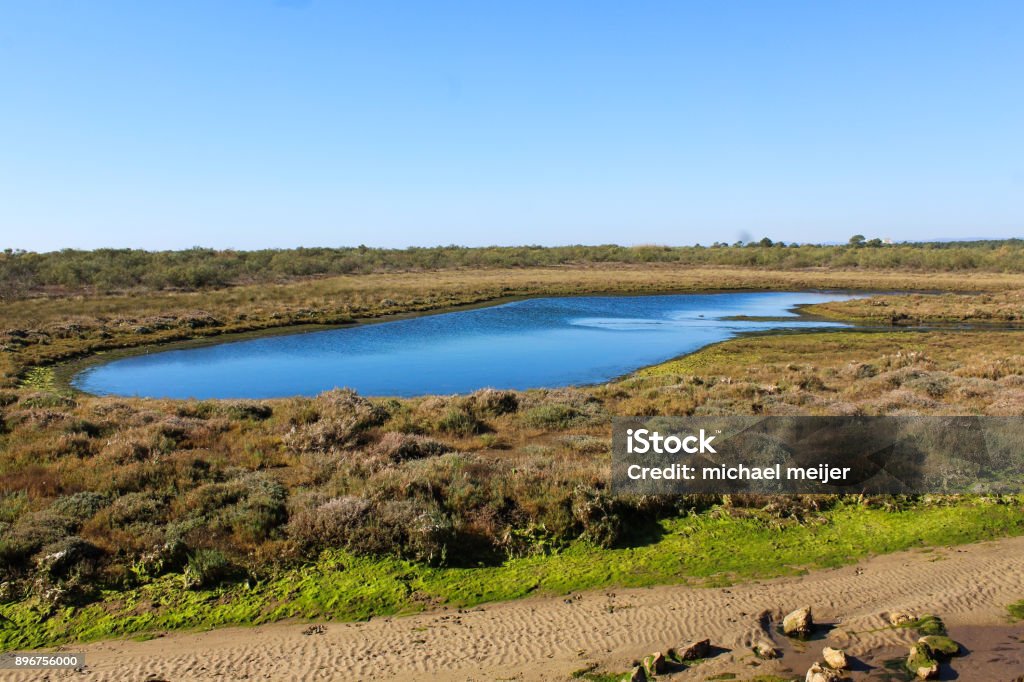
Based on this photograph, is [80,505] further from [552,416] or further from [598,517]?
[552,416]

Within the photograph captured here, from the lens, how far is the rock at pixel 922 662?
6.44 metres

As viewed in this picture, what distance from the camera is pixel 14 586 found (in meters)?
8.26

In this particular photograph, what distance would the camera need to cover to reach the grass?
310 inches

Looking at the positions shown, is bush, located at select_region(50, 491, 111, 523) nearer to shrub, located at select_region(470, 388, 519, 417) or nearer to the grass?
the grass

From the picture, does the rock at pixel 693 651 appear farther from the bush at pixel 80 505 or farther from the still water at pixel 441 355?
the still water at pixel 441 355

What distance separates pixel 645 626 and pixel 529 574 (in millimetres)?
1896

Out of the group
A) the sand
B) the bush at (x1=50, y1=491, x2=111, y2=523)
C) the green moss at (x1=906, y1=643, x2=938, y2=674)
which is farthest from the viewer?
the bush at (x1=50, y1=491, x2=111, y2=523)

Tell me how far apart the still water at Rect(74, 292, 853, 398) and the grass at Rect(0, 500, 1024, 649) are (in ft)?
56.2

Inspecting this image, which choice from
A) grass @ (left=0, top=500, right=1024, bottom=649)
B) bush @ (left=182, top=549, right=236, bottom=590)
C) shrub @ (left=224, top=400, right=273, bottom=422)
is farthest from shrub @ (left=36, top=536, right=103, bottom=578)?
shrub @ (left=224, top=400, right=273, bottom=422)

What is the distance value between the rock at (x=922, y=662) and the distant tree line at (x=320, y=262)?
245ft

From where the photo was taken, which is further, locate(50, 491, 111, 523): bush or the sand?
locate(50, 491, 111, 523): bush

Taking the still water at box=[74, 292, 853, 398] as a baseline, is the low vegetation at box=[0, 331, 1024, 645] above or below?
above

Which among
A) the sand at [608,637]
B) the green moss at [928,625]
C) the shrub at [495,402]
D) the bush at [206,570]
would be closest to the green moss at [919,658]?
the sand at [608,637]

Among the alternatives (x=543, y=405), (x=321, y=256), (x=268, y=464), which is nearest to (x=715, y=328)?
(x=543, y=405)
